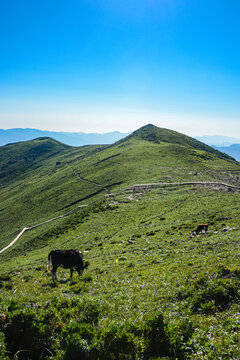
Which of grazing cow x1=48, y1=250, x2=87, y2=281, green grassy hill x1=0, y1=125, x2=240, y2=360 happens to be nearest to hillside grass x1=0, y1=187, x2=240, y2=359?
green grassy hill x1=0, y1=125, x2=240, y2=360

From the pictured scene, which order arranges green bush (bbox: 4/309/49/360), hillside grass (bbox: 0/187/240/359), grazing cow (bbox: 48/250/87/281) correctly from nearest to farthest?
hillside grass (bbox: 0/187/240/359), green bush (bbox: 4/309/49/360), grazing cow (bbox: 48/250/87/281)

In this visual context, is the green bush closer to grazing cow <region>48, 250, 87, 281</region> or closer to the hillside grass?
the hillside grass

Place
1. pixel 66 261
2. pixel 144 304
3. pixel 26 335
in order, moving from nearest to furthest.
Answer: pixel 26 335
pixel 144 304
pixel 66 261

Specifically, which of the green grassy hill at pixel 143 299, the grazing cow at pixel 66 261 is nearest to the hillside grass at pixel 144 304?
the green grassy hill at pixel 143 299

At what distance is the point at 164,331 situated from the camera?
26.9ft

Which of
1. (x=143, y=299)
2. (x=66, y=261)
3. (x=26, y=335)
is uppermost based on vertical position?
(x=26, y=335)

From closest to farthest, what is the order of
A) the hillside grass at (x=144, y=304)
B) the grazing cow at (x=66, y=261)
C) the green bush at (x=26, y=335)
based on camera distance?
the hillside grass at (x=144, y=304)
the green bush at (x=26, y=335)
the grazing cow at (x=66, y=261)

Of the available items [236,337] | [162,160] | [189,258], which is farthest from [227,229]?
[162,160]

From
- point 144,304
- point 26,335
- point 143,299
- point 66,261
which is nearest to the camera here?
point 26,335

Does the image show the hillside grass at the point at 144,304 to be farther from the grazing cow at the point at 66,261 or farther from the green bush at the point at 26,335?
the grazing cow at the point at 66,261

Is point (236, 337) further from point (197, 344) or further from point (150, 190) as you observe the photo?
point (150, 190)

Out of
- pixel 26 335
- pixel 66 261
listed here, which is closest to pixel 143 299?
pixel 26 335

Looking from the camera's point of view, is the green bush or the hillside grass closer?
the hillside grass

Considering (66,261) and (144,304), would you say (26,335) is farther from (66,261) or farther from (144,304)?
(66,261)
